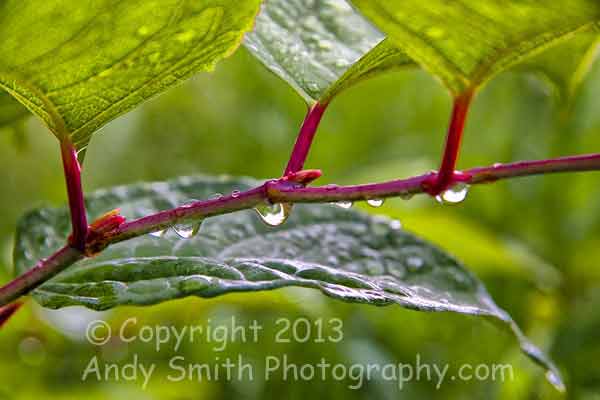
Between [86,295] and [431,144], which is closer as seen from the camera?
[86,295]

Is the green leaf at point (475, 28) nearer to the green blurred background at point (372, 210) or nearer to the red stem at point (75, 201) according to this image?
the red stem at point (75, 201)

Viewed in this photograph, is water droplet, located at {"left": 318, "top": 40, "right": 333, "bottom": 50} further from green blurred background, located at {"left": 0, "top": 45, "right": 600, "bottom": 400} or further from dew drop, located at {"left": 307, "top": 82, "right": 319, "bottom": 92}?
green blurred background, located at {"left": 0, "top": 45, "right": 600, "bottom": 400}

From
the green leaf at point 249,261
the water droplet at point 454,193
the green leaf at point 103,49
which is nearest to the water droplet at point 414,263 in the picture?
the green leaf at point 249,261

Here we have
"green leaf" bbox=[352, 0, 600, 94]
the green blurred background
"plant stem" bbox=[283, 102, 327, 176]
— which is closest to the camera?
"green leaf" bbox=[352, 0, 600, 94]

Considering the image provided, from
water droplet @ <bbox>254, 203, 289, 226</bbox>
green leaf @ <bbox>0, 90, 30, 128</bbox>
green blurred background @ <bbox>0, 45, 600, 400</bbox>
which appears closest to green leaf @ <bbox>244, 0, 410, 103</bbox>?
water droplet @ <bbox>254, 203, 289, 226</bbox>

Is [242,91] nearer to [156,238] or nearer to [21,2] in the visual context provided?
[156,238]

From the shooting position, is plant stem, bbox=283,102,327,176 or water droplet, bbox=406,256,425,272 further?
water droplet, bbox=406,256,425,272

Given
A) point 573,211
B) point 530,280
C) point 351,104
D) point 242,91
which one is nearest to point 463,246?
point 530,280
